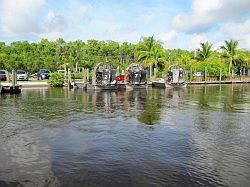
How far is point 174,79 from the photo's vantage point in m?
61.3

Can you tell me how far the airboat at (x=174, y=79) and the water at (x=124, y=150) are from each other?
35662mm

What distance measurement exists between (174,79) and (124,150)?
4814 cm

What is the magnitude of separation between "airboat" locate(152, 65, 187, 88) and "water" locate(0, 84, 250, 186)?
117 feet

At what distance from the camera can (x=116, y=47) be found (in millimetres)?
99375

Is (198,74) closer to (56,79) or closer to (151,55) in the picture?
(151,55)

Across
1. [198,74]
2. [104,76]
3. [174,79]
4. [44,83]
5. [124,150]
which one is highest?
[198,74]

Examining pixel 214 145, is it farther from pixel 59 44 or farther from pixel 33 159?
pixel 59 44

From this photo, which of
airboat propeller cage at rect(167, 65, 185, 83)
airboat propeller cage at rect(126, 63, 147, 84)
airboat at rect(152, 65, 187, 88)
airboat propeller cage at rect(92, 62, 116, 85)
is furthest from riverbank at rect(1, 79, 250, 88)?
airboat propeller cage at rect(126, 63, 147, 84)

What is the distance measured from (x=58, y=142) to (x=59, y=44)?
271 feet

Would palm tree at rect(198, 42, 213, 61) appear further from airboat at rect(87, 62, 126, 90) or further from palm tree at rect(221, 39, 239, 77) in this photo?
airboat at rect(87, 62, 126, 90)

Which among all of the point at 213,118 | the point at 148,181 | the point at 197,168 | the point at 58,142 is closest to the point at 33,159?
the point at 58,142

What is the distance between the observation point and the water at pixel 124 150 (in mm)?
10883

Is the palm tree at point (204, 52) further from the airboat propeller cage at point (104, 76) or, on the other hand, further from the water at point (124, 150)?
the water at point (124, 150)

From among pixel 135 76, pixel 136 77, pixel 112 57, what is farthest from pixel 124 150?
pixel 112 57
